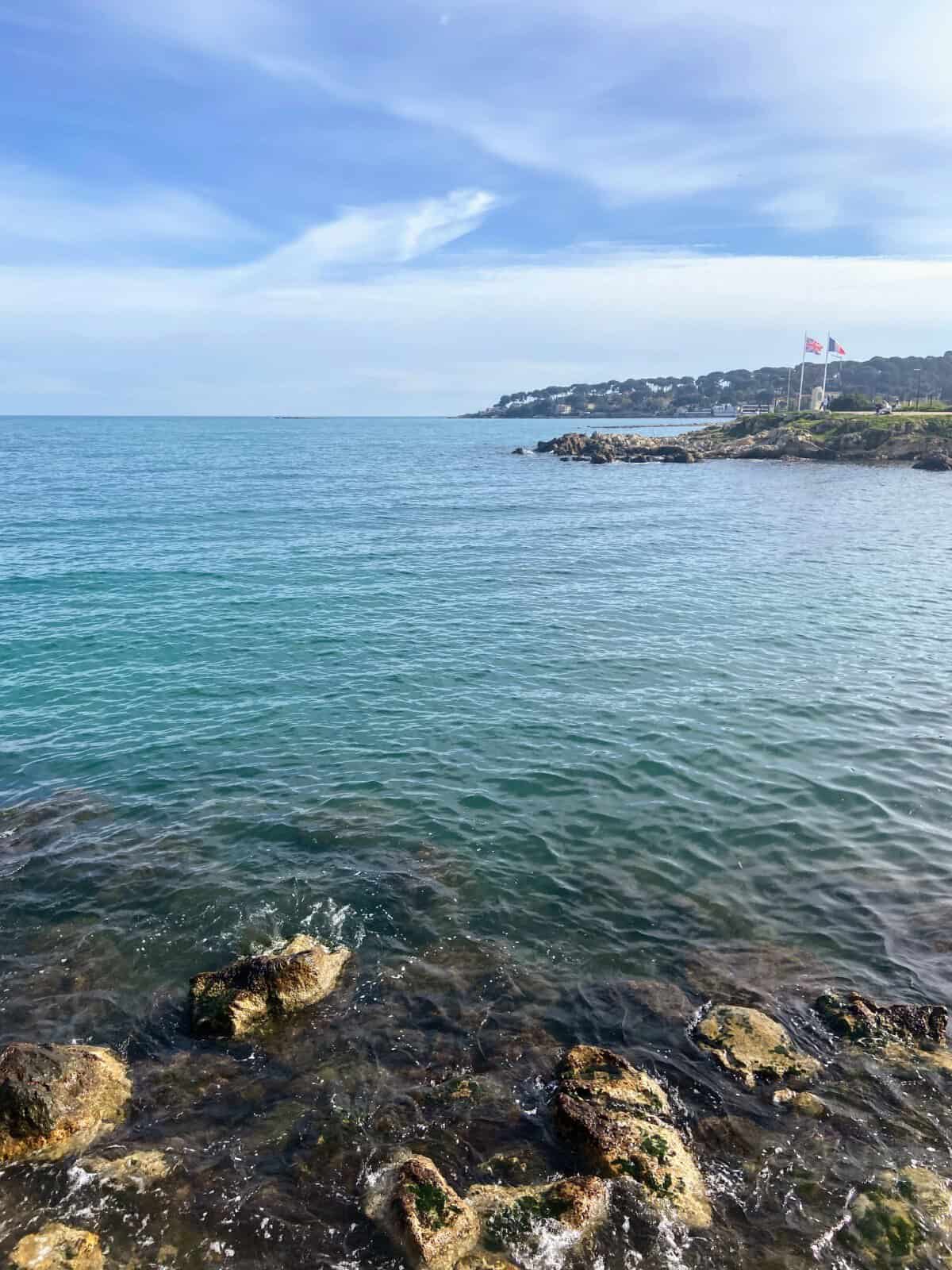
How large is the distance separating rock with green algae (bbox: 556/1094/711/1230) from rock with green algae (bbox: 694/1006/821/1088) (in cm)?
172

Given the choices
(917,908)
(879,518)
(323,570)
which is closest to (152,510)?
(323,570)

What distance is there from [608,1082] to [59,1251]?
7.13 meters

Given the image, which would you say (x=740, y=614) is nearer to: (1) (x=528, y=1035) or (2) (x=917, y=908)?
(2) (x=917, y=908)

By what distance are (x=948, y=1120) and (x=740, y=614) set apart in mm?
27930

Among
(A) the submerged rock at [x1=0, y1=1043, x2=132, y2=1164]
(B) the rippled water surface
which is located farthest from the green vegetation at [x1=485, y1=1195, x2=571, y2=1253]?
(A) the submerged rock at [x1=0, y1=1043, x2=132, y2=1164]

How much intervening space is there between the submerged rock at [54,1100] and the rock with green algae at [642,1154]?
652 cm

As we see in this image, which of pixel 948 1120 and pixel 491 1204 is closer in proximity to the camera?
pixel 491 1204

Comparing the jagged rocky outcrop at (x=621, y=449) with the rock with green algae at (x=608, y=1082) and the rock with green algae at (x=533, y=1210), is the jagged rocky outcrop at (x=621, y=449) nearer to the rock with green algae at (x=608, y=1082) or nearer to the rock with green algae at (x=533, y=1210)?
the rock with green algae at (x=608, y=1082)

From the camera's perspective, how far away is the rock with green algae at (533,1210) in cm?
919

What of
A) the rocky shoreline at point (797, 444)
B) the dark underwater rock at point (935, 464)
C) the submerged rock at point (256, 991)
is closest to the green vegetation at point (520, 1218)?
the submerged rock at point (256, 991)

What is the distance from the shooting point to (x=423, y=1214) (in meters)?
9.23

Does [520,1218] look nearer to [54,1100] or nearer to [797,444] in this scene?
[54,1100]

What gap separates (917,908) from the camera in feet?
51.5

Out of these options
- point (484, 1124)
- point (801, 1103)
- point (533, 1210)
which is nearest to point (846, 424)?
point (801, 1103)
